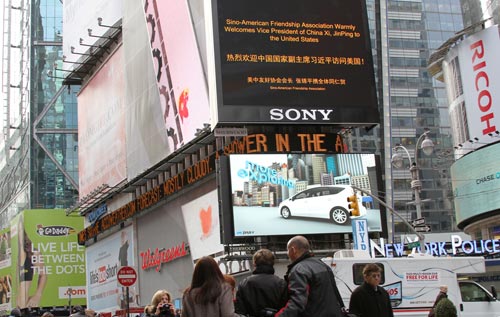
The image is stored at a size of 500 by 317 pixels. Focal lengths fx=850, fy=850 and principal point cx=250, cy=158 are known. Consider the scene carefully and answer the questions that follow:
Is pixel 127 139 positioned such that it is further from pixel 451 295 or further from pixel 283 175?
pixel 451 295

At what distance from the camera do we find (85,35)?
56.2 meters

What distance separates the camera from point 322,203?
3397 centimetres

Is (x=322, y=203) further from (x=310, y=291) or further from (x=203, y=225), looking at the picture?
(x=310, y=291)

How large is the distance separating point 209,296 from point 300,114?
26622 millimetres

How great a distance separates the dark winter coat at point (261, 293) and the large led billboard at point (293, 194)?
23697 millimetres

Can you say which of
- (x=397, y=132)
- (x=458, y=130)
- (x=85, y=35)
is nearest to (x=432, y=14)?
(x=397, y=132)

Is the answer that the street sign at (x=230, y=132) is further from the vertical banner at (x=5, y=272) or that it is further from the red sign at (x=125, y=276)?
the vertical banner at (x=5, y=272)

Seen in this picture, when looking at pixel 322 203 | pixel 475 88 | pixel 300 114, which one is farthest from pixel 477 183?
pixel 300 114

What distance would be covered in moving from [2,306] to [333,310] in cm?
7242

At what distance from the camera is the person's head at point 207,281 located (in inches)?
293

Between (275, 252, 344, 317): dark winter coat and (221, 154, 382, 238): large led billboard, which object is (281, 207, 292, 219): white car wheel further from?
(275, 252, 344, 317): dark winter coat

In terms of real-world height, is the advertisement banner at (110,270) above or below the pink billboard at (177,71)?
below

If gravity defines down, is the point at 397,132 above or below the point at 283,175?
above

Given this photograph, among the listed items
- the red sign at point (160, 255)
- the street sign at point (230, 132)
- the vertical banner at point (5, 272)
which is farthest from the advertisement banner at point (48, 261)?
the street sign at point (230, 132)
